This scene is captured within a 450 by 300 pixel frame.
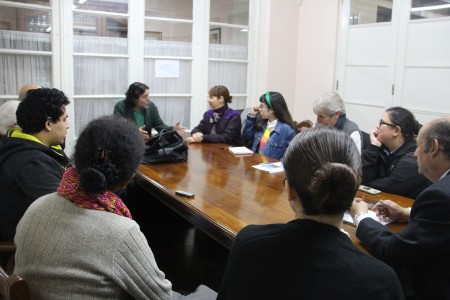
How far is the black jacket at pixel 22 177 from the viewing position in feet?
5.69

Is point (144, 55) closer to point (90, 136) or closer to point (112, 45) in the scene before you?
point (112, 45)

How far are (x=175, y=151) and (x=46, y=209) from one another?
1.92m

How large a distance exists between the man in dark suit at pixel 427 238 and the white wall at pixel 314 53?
362 centimetres

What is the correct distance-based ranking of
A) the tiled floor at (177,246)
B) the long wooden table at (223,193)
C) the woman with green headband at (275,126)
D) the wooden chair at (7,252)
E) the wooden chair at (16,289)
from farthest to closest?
the woman with green headband at (275,126)
the tiled floor at (177,246)
the long wooden table at (223,193)
the wooden chair at (7,252)
the wooden chair at (16,289)

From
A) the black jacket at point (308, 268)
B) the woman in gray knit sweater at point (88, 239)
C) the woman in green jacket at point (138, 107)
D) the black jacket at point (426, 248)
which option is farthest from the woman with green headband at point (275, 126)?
the black jacket at point (308, 268)

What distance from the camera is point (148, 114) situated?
450 centimetres

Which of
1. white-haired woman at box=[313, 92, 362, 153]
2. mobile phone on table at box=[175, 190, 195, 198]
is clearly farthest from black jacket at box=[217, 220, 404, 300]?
white-haired woman at box=[313, 92, 362, 153]

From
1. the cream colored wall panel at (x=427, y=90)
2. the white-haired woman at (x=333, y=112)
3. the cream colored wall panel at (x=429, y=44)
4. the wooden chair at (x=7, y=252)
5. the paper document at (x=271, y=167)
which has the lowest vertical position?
the wooden chair at (x=7, y=252)

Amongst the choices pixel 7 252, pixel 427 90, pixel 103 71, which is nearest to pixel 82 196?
pixel 7 252

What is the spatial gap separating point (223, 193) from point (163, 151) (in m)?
0.90

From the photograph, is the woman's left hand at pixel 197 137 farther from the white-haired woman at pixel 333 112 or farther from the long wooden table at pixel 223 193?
the white-haired woman at pixel 333 112

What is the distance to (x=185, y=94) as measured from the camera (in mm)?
5059

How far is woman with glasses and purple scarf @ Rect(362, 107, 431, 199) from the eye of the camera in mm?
2365

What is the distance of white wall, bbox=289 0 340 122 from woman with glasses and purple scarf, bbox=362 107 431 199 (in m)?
2.49
